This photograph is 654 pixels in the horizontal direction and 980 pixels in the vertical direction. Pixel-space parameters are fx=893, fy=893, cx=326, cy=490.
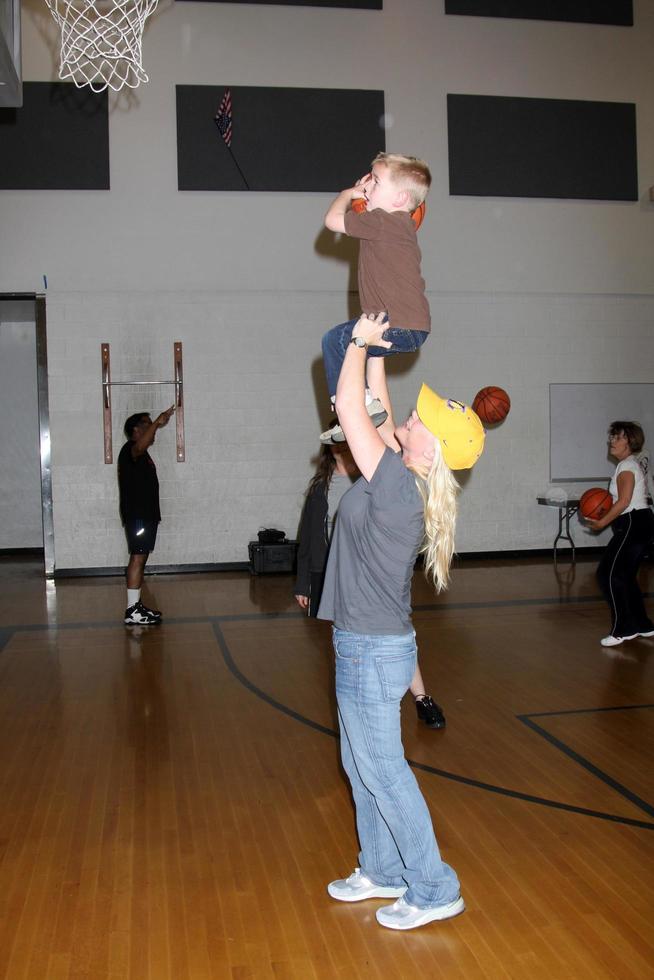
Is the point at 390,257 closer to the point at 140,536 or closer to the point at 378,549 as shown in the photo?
the point at 378,549

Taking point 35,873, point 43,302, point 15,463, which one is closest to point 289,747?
point 35,873

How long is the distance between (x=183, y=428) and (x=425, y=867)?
28.7 feet

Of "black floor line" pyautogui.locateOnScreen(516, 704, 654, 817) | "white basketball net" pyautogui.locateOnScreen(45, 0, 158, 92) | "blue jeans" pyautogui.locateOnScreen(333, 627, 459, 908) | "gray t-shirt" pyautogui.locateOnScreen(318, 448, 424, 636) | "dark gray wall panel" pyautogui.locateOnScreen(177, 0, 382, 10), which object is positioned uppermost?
"dark gray wall panel" pyautogui.locateOnScreen(177, 0, 382, 10)

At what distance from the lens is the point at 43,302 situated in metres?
10.9

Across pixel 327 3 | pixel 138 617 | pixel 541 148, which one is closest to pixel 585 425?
pixel 541 148

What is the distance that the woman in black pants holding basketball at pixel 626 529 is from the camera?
6.83 metres

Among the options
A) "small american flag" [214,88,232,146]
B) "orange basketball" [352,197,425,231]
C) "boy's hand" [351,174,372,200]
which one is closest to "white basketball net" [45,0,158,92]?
"small american flag" [214,88,232,146]

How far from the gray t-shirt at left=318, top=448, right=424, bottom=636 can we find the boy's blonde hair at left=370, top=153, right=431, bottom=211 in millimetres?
1246

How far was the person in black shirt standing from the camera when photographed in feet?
26.1

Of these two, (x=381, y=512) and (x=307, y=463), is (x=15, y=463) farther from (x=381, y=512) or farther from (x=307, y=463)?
(x=381, y=512)

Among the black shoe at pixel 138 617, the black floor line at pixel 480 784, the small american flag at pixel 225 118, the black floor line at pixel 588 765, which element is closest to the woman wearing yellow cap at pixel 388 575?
the black floor line at pixel 480 784

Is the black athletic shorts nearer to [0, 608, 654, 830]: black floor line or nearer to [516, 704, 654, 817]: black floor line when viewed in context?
[0, 608, 654, 830]: black floor line

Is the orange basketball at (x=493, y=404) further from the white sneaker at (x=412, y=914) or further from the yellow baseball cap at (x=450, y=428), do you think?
the white sneaker at (x=412, y=914)

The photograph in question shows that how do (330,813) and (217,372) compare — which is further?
(217,372)
